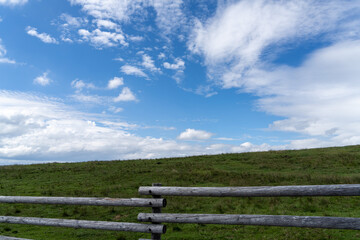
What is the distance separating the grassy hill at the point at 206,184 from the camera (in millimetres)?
9547

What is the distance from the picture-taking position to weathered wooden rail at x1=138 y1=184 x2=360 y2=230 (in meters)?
4.45

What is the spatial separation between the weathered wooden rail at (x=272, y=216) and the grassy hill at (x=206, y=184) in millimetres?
3747

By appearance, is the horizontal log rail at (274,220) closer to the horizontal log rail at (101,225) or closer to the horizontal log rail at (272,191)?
the horizontal log rail at (101,225)

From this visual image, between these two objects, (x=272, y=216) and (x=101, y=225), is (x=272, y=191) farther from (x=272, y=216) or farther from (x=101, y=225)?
(x=101, y=225)

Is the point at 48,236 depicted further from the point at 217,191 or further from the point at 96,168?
the point at 96,168

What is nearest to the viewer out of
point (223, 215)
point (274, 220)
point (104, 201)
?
point (274, 220)

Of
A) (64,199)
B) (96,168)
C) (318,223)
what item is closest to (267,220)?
(318,223)

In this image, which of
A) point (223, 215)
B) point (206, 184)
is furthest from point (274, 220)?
point (206, 184)

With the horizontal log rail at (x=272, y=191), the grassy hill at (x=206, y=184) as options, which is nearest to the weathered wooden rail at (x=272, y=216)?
the horizontal log rail at (x=272, y=191)

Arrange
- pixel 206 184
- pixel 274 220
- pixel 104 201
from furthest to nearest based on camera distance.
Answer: pixel 206 184
pixel 104 201
pixel 274 220

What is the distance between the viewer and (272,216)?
4930 mm

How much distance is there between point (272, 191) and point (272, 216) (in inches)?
19.0

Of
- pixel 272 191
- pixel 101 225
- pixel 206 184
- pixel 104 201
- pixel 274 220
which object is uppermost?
pixel 272 191

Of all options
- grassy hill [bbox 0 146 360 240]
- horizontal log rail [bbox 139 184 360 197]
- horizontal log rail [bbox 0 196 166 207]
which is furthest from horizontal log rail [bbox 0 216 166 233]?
grassy hill [bbox 0 146 360 240]
